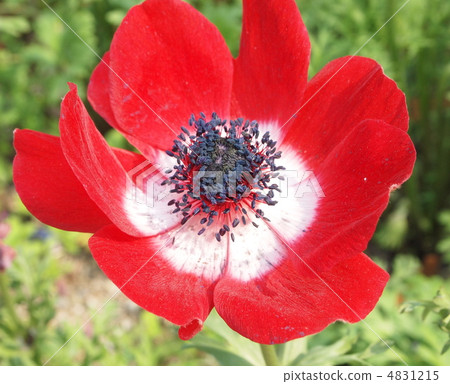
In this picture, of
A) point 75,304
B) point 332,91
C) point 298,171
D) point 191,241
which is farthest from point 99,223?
point 75,304

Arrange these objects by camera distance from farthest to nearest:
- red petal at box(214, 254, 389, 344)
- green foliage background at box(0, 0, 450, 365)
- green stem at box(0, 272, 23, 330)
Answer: green foliage background at box(0, 0, 450, 365), green stem at box(0, 272, 23, 330), red petal at box(214, 254, 389, 344)

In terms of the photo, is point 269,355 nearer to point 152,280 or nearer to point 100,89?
point 152,280

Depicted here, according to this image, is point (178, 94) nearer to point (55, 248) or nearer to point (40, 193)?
point (40, 193)

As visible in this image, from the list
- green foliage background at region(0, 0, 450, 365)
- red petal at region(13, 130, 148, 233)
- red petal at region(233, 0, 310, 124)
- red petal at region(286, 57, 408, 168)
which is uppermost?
red petal at region(13, 130, 148, 233)

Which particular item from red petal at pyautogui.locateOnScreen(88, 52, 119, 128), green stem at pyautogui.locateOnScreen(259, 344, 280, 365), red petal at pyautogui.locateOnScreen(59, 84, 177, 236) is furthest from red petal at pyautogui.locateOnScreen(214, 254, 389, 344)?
red petal at pyautogui.locateOnScreen(88, 52, 119, 128)

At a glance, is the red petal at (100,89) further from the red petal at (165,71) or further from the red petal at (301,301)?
the red petal at (301,301)

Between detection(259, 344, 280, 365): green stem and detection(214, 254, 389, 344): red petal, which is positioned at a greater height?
detection(214, 254, 389, 344): red petal
